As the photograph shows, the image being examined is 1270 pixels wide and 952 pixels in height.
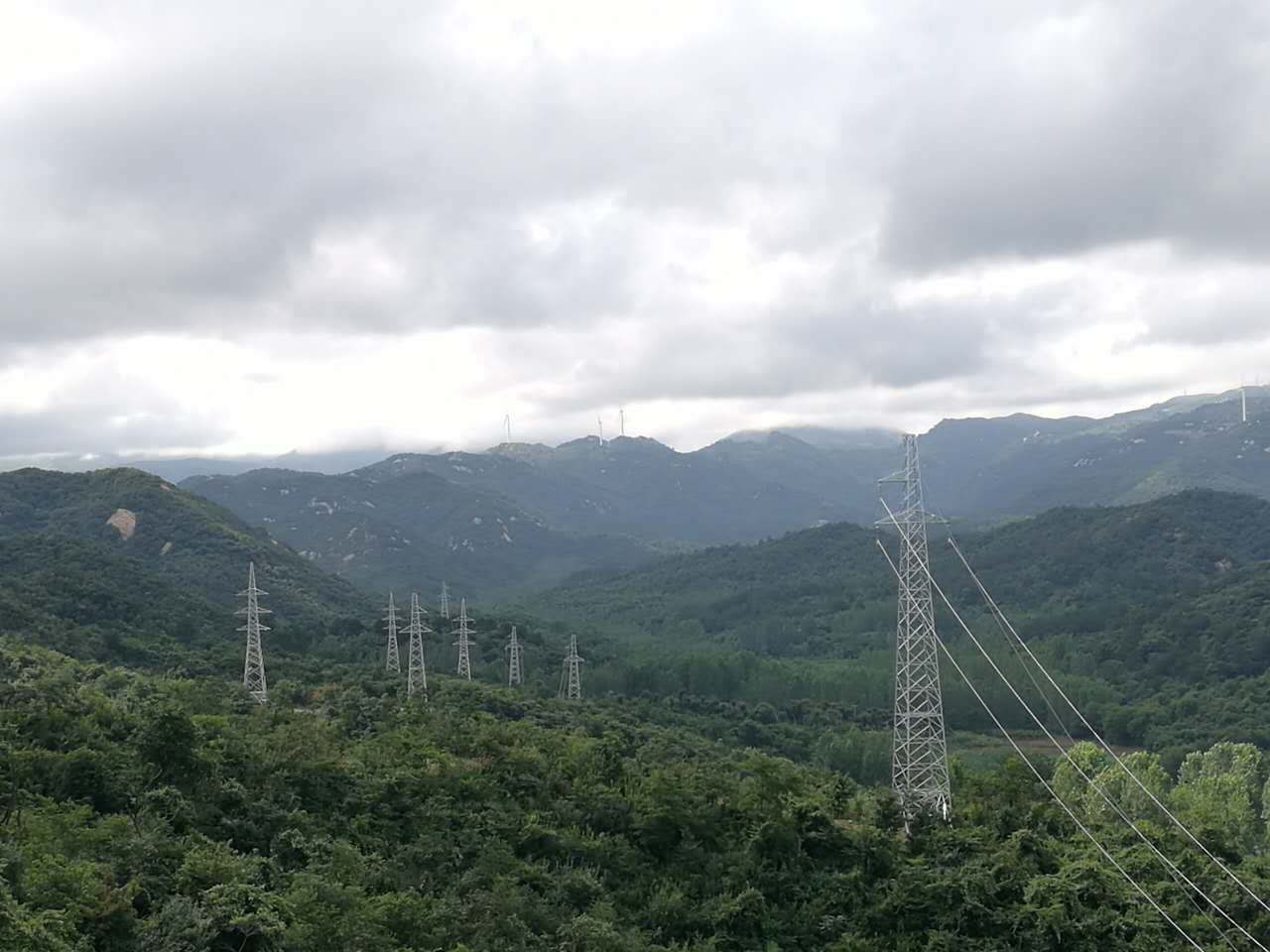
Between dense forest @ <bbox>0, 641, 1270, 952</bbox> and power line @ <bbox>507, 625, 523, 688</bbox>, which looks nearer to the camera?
dense forest @ <bbox>0, 641, 1270, 952</bbox>

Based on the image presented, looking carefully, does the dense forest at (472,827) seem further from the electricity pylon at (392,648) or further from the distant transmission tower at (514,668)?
the distant transmission tower at (514,668)

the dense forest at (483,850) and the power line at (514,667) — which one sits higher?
the dense forest at (483,850)

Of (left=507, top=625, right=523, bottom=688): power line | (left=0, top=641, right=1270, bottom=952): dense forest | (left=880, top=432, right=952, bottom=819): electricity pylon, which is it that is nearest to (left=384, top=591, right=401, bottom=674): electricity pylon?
(left=507, top=625, right=523, bottom=688): power line

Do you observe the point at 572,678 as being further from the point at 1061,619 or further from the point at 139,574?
the point at 1061,619

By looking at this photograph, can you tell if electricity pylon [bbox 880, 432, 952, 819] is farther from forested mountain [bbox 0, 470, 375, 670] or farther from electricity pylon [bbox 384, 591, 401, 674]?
forested mountain [bbox 0, 470, 375, 670]

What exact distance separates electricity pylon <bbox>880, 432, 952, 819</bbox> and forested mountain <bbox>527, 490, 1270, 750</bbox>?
5890cm

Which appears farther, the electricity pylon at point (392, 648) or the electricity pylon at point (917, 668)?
the electricity pylon at point (392, 648)

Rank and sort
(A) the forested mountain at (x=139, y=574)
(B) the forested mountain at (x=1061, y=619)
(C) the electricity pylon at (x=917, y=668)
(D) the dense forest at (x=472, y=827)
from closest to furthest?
1. (D) the dense forest at (x=472, y=827)
2. (C) the electricity pylon at (x=917, y=668)
3. (A) the forested mountain at (x=139, y=574)
4. (B) the forested mountain at (x=1061, y=619)

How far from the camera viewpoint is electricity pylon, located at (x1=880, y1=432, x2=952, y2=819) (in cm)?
3450

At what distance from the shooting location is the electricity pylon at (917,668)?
34.5m

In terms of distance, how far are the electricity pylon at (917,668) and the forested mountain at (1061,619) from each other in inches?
2319

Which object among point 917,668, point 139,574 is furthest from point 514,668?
point 917,668

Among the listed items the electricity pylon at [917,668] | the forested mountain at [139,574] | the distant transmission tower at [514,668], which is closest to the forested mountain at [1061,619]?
the distant transmission tower at [514,668]

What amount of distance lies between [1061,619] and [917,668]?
10879cm
